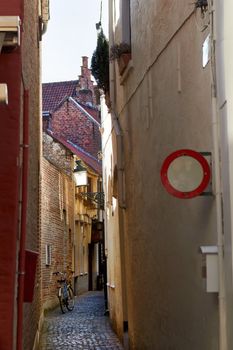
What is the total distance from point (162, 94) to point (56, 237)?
13390 mm

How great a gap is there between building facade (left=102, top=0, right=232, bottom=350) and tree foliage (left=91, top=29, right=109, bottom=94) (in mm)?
940

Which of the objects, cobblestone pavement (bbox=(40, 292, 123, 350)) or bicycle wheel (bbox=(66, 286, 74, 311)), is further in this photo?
bicycle wheel (bbox=(66, 286, 74, 311))

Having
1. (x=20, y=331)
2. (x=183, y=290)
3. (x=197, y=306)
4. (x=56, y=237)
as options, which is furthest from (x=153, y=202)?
(x=56, y=237)

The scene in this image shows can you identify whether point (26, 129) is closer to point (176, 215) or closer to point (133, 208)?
point (176, 215)

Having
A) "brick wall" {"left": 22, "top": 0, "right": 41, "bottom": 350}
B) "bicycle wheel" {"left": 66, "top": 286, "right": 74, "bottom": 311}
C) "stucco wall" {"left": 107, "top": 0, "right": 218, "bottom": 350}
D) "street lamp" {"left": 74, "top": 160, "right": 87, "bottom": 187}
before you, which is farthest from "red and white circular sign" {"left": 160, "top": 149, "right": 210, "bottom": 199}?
"street lamp" {"left": 74, "top": 160, "right": 87, "bottom": 187}

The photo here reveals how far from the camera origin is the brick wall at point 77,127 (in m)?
39.5

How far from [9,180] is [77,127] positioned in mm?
34280

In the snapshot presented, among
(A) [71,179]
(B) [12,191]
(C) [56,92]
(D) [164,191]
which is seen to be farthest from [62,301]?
(C) [56,92]

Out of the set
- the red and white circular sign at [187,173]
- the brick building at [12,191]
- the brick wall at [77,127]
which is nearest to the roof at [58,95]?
the brick wall at [77,127]

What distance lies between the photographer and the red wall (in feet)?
19.1

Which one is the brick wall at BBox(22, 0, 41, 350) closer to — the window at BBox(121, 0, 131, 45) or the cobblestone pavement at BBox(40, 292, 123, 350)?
the window at BBox(121, 0, 131, 45)

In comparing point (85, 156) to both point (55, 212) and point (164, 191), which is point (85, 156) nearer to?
point (55, 212)

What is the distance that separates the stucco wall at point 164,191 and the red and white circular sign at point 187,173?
260 mm

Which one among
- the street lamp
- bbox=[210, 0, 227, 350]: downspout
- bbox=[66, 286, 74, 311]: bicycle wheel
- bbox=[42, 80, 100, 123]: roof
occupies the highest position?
bbox=[42, 80, 100, 123]: roof
